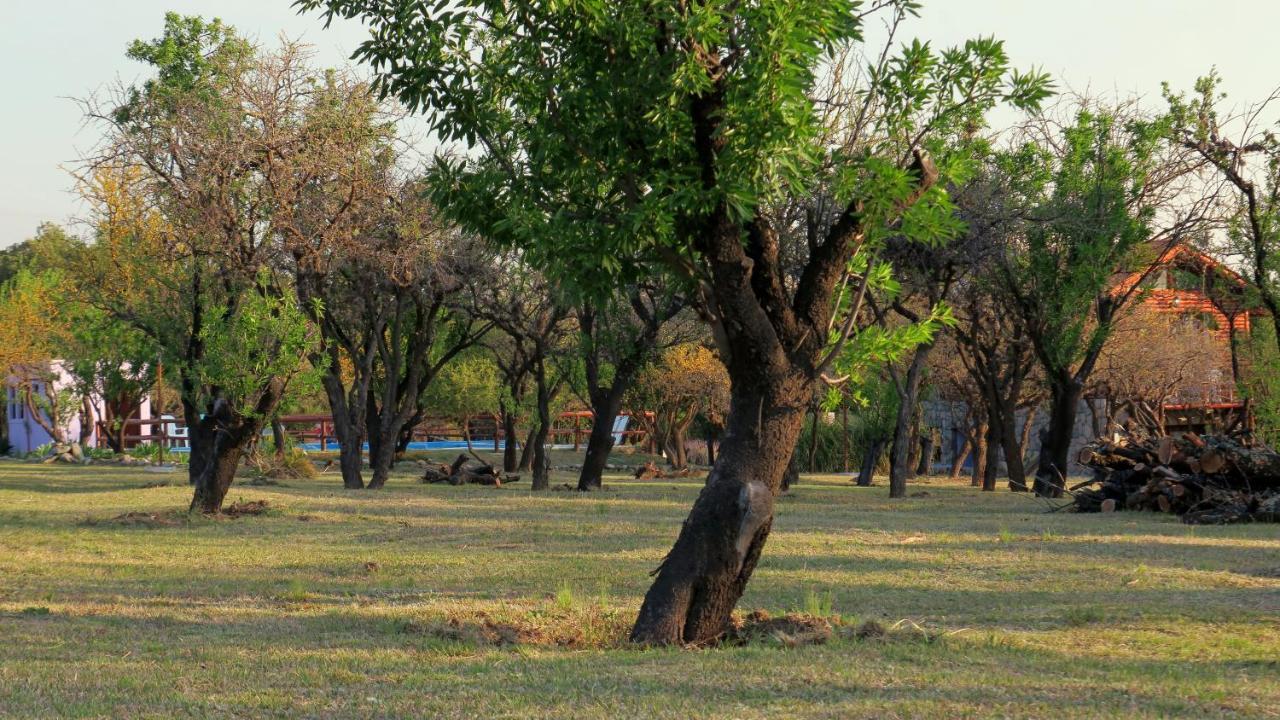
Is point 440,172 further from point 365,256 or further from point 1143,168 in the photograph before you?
point 1143,168

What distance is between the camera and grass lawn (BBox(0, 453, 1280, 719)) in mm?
6461

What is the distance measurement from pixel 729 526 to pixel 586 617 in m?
1.62

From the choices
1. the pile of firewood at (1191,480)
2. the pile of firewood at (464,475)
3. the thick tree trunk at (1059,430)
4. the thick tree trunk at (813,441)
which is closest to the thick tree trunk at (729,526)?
the pile of firewood at (1191,480)

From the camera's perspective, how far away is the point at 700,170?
26.4 feet

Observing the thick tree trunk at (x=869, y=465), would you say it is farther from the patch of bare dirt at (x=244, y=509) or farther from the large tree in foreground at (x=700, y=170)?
the large tree in foreground at (x=700, y=170)

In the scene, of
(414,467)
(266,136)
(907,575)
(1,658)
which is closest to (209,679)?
(1,658)

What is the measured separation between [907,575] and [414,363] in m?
17.3

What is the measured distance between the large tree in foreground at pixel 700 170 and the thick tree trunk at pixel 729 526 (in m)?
0.01

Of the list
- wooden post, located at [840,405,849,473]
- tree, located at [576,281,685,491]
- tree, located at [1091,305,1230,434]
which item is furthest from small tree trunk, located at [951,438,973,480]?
tree, located at [576,281,685,491]

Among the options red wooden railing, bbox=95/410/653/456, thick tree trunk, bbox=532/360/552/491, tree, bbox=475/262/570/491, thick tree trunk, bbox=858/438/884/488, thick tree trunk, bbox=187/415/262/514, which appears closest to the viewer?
thick tree trunk, bbox=187/415/262/514

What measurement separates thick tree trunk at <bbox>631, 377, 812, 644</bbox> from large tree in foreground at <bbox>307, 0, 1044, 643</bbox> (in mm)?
12

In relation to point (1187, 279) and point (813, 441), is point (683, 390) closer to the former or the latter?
point (813, 441)

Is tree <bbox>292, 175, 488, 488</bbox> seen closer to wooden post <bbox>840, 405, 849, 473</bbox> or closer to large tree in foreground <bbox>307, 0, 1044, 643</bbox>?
large tree in foreground <bbox>307, 0, 1044, 643</bbox>

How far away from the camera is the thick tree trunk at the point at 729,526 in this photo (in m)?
8.41
